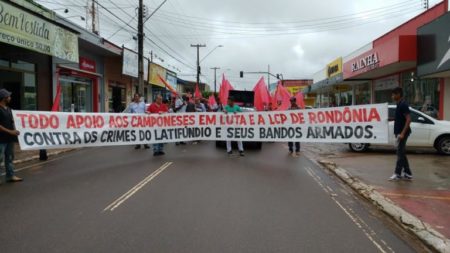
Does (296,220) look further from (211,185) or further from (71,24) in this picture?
(71,24)

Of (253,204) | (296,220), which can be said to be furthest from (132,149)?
(296,220)

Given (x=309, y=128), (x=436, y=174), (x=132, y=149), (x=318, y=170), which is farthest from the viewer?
(x=132, y=149)

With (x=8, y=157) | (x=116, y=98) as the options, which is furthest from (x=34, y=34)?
(x=116, y=98)

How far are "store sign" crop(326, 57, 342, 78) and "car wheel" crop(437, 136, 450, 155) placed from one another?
21.4 meters

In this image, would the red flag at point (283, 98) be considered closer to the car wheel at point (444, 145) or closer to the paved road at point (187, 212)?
the car wheel at point (444, 145)

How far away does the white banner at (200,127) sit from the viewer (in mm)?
11289

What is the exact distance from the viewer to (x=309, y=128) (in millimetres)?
13406

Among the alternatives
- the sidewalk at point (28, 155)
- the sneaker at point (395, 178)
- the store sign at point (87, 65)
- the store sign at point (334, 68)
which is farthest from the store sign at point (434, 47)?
the store sign at point (87, 65)

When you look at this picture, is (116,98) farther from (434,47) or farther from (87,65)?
(434,47)

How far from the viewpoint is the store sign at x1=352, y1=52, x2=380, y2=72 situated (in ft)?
77.1

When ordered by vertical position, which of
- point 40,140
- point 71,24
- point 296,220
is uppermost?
point 71,24

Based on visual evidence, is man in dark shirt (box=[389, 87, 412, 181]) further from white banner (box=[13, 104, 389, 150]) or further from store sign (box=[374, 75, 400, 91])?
store sign (box=[374, 75, 400, 91])

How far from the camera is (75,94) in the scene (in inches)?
1009

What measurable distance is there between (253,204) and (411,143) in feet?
30.8
